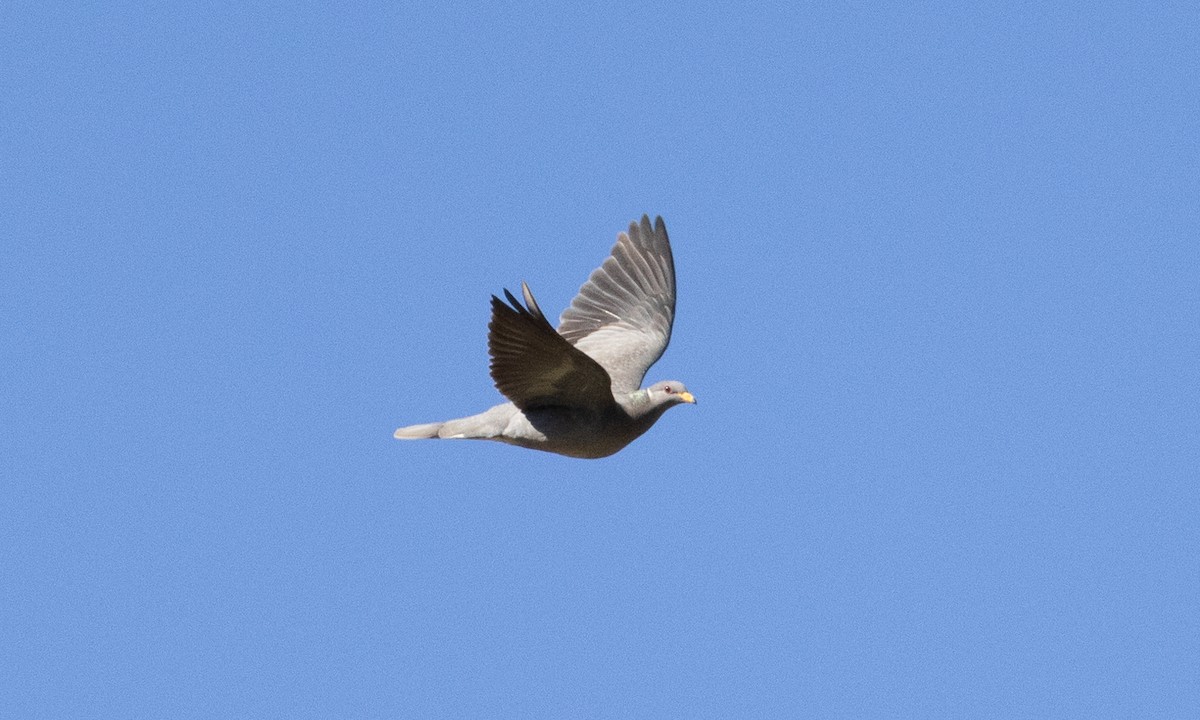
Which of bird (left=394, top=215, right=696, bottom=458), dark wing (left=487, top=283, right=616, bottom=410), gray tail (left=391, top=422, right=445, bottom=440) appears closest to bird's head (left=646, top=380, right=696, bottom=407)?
bird (left=394, top=215, right=696, bottom=458)

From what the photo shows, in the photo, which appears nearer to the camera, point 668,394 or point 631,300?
point 668,394

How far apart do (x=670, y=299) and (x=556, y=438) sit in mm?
A: 3031

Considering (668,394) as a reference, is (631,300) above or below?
above

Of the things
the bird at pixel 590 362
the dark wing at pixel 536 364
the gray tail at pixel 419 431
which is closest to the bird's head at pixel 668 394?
the bird at pixel 590 362

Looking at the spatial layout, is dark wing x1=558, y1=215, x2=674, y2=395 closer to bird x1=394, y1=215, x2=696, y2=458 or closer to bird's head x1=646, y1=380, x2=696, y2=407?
bird x1=394, y1=215, x2=696, y2=458

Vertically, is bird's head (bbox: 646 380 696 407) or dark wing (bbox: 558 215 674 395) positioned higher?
dark wing (bbox: 558 215 674 395)

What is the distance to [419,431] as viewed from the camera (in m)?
12.5

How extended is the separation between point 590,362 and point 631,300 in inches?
135

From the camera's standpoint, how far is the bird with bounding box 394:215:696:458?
11.0 meters

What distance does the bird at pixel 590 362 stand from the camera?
36.2 ft

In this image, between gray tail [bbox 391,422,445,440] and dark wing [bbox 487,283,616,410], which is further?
gray tail [bbox 391,422,445,440]

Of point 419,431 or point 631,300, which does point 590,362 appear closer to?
point 419,431

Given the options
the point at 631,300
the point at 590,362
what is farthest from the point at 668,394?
the point at 631,300

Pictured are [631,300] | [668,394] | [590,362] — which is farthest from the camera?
[631,300]
